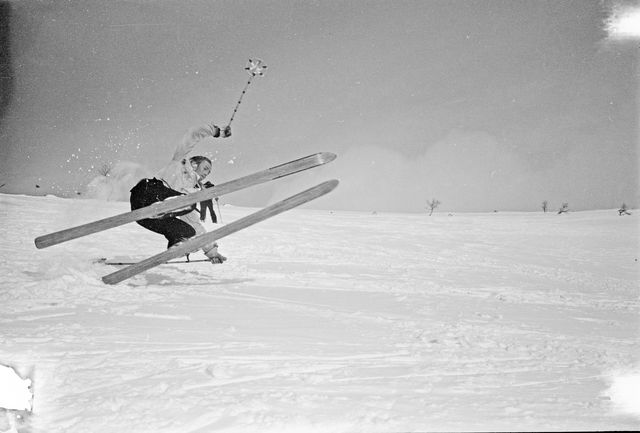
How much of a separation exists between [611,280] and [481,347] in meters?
1.88

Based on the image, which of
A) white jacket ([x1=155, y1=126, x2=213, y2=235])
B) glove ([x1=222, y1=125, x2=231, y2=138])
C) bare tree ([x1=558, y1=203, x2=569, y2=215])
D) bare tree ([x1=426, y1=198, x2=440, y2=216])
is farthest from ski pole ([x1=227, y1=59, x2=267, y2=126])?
bare tree ([x1=558, y1=203, x2=569, y2=215])

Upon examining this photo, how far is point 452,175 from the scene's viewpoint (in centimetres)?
300

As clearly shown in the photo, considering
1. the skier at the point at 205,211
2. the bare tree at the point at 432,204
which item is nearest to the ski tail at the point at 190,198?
the skier at the point at 205,211

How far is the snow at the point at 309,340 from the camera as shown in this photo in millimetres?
1251

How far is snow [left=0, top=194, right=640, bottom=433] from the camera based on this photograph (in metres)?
1.25

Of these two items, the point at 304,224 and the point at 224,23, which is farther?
the point at 304,224

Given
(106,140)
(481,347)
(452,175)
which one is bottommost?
(481,347)

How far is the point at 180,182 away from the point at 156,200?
0.65 ft

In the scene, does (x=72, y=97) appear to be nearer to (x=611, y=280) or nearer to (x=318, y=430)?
(x=318, y=430)

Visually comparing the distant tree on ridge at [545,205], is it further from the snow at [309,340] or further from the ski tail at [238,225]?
the ski tail at [238,225]

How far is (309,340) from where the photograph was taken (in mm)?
1627

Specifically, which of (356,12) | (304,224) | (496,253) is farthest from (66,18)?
(496,253)

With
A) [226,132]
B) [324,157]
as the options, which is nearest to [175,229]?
[226,132]

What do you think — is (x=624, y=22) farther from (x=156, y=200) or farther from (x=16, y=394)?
(x=16, y=394)
